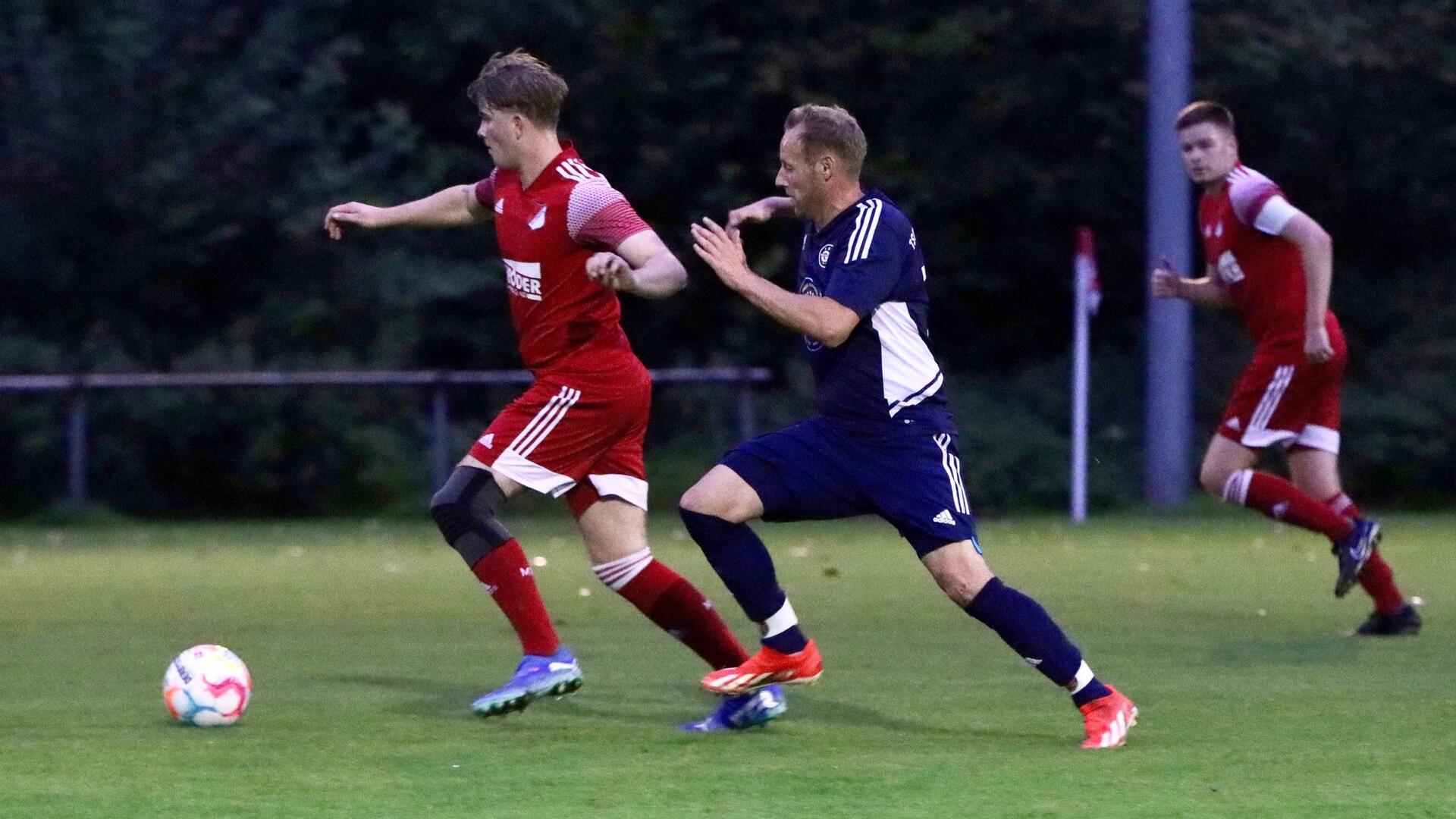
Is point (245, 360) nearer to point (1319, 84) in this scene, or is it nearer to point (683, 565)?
point (683, 565)

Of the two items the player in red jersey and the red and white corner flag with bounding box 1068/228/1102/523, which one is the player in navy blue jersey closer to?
the player in red jersey

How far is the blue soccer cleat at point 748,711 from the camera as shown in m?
6.34

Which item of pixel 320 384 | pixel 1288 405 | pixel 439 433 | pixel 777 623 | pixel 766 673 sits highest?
pixel 1288 405

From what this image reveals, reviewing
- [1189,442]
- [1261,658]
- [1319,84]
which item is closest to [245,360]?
[1189,442]

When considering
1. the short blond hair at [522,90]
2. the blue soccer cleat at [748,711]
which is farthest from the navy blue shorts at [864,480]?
the short blond hair at [522,90]

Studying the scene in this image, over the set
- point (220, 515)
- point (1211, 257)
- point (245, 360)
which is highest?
point (1211, 257)

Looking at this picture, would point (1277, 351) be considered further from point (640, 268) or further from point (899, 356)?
point (640, 268)

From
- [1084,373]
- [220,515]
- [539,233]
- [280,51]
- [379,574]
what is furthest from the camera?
[280,51]

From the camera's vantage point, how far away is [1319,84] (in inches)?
803

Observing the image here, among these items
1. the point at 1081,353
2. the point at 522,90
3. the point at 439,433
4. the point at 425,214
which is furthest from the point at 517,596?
the point at 439,433

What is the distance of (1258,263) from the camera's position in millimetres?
8961

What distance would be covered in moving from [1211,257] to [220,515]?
10194mm

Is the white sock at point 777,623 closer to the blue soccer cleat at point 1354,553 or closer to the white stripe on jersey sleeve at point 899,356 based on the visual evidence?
the white stripe on jersey sleeve at point 899,356

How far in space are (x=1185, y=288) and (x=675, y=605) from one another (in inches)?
127
